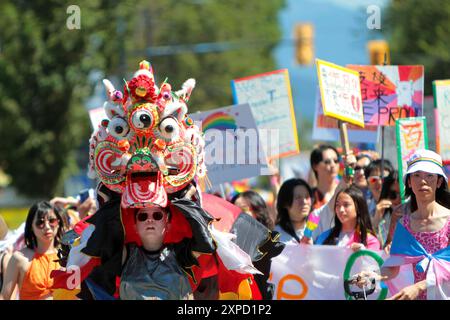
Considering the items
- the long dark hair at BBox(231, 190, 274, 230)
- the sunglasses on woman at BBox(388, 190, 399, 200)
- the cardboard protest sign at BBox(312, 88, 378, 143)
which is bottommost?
the long dark hair at BBox(231, 190, 274, 230)

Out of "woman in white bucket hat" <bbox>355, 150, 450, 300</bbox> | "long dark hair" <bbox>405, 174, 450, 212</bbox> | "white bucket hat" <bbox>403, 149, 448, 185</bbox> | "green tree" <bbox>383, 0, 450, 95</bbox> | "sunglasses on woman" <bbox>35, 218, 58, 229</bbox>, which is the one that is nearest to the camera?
"woman in white bucket hat" <bbox>355, 150, 450, 300</bbox>

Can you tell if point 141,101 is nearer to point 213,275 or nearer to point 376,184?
point 213,275

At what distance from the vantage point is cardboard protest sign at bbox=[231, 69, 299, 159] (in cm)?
1044

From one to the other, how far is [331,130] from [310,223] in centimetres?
201

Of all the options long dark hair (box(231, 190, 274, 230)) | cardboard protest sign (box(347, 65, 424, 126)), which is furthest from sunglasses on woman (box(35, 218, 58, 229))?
cardboard protest sign (box(347, 65, 424, 126))

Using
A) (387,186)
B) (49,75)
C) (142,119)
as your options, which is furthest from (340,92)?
(49,75)

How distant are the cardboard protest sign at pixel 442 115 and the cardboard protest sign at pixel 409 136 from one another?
46cm

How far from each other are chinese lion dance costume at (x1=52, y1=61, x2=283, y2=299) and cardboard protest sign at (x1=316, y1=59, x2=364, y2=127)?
2.59m

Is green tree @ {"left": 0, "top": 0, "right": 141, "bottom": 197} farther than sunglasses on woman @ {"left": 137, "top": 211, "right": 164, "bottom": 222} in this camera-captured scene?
Yes

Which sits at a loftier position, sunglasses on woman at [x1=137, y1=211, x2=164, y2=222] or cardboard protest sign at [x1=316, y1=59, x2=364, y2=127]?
cardboard protest sign at [x1=316, y1=59, x2=364, y2=127]

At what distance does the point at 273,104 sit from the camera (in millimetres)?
10703

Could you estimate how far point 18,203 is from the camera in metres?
51.7

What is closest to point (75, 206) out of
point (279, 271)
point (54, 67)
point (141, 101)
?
point (279, 271)

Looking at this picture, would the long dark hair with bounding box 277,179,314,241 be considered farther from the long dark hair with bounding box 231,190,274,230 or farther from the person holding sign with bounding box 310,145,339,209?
the person holding sign with bounding box 310,145,339,209
